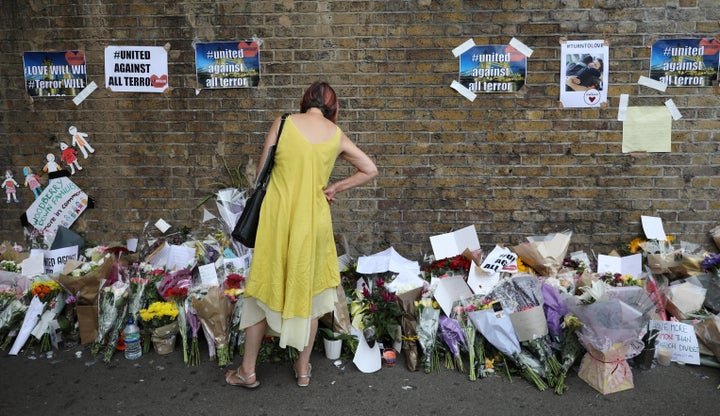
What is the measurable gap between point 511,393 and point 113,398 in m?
2.43

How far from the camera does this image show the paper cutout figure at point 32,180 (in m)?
4.88

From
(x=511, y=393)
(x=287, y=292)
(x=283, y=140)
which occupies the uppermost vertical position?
(x=283, y=140)

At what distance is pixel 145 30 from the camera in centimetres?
463

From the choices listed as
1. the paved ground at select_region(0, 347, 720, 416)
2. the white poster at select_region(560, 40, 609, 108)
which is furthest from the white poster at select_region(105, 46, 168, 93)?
the white poster at select_region(560, 40, 609, 108)

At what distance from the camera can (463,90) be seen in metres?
4.54

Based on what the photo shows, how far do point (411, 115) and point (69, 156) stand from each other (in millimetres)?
3048

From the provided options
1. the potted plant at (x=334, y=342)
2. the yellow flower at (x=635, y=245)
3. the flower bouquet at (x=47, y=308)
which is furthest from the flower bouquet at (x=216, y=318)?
the yellow flower at (x=635, y=245)

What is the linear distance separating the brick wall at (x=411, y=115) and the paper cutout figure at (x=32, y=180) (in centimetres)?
20

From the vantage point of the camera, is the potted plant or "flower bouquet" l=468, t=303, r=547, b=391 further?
the potted plant

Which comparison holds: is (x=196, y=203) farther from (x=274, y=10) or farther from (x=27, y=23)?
(x=27, y=23)

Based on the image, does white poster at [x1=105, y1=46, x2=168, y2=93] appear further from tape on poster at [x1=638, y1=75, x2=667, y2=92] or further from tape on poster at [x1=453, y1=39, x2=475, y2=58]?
tape on poster at [x1=638, y1=75, x2=667, y2=92]

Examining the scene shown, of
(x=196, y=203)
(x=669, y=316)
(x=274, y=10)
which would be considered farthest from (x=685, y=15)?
(x=196, y=203)

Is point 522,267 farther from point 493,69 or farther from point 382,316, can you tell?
point 493,69

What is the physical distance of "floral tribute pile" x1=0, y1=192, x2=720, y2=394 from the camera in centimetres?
343
